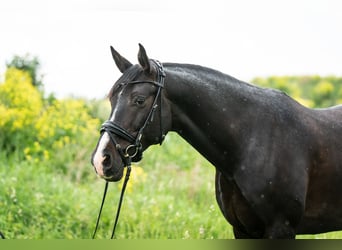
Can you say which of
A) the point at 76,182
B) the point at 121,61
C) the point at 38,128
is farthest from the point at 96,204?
the point at 121,61

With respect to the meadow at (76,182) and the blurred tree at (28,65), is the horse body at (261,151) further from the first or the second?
the blurred tree at (28,65)

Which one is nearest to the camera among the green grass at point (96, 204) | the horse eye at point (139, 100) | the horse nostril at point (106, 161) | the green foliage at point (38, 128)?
the horse nostril at point (106, 161)

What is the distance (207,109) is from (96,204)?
3.33 meters

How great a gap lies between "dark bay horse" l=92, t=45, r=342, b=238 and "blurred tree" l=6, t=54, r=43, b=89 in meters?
5.87

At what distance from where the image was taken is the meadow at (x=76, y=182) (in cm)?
652

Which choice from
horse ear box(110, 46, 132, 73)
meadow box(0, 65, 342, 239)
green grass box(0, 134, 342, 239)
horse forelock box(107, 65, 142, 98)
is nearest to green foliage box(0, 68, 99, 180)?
meadow box(0, 65, 342, 239)

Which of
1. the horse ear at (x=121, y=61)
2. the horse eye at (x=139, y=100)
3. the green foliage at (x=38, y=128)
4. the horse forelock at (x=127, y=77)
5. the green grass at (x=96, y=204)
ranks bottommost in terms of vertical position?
the green grass at (x=96, y=204)

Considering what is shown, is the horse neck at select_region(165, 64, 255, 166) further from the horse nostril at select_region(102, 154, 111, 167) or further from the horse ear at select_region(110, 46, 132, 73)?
the horse nostril at select_region(102, 154, 111, 167)

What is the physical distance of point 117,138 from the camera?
3623 millimetres

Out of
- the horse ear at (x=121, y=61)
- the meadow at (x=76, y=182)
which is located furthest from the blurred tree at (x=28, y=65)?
the horse ear at (x=121, y=61)

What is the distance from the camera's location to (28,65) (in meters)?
9.52

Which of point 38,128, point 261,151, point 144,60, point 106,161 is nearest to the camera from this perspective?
point 106,161

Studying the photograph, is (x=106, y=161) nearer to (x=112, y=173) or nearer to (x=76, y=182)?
(x=112, y=173)

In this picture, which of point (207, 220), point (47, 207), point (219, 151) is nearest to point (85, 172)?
point (47, 207)
